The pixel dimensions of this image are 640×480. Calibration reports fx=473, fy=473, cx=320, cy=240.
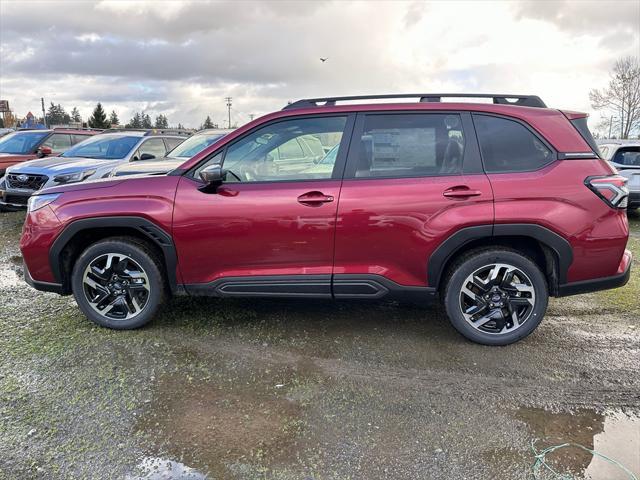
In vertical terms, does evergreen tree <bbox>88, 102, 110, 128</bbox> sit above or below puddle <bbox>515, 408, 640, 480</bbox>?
above

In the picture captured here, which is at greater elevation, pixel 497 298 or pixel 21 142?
pixel 21 142

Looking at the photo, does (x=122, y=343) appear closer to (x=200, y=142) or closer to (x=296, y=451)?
(x=296, y=451)

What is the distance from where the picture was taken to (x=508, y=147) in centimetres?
354

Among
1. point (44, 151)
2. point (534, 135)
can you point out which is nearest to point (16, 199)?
point (44, 151)

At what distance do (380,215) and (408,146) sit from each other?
594 millimetres

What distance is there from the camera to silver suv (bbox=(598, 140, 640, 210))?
9.30 metres

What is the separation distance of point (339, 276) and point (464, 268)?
0.94m

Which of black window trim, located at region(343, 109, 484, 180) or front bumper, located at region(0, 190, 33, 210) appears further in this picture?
front bumper, located at region(0, 190, 33, 210)

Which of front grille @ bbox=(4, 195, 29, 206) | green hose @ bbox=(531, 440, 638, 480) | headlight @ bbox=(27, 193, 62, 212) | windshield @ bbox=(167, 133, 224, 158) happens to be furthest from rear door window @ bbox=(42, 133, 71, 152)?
green hose @ bbox=(531, 440, 638, 480)

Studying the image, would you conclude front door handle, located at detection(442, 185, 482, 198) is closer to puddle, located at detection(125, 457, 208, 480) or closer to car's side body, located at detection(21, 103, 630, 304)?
car's side body, located at detection(21, 103, 630, 304)

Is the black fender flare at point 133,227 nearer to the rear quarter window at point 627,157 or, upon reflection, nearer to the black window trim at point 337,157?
the black window trim at point 337,157

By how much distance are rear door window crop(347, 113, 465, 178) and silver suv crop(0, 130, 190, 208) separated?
516cm

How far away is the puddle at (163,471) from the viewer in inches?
91.7

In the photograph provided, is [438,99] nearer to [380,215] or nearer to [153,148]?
[380,215]
